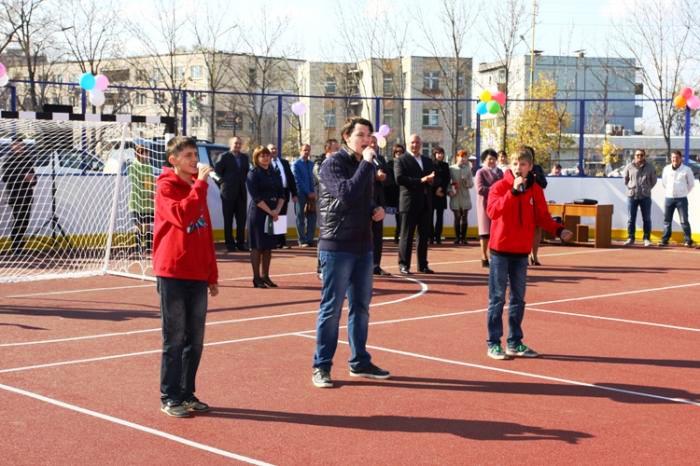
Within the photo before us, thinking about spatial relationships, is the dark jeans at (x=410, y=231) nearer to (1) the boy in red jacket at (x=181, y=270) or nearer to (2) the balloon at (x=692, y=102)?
(1) the boy in red jacket at (x=181, y=270)

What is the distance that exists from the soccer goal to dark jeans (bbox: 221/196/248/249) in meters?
2.07

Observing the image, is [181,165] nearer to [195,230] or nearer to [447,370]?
[195,230]

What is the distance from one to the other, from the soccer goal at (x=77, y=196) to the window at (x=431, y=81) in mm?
22700

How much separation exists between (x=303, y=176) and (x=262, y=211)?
6.81 meters

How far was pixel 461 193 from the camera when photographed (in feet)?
73.7

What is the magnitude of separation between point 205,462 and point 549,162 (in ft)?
170

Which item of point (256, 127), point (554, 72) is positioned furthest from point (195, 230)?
point (554, 72)

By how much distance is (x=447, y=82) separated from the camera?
36.3 m

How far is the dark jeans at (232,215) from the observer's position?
20156mm

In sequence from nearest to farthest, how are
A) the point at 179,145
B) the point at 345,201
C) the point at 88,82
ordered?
the point at 179,145 < the point at 345,201 < the point at 88,82

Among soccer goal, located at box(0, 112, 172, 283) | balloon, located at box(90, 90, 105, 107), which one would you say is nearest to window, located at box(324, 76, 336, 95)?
soccer goal, located at box(0, 112, 172, 283)

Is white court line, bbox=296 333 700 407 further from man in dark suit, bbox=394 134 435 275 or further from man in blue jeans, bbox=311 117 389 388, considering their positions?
man in dark suit, bbox=394 134 435 275

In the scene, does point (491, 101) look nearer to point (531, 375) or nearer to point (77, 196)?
point (77, 196)

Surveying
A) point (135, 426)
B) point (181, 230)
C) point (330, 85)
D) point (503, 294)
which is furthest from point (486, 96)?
point (330, 85)
